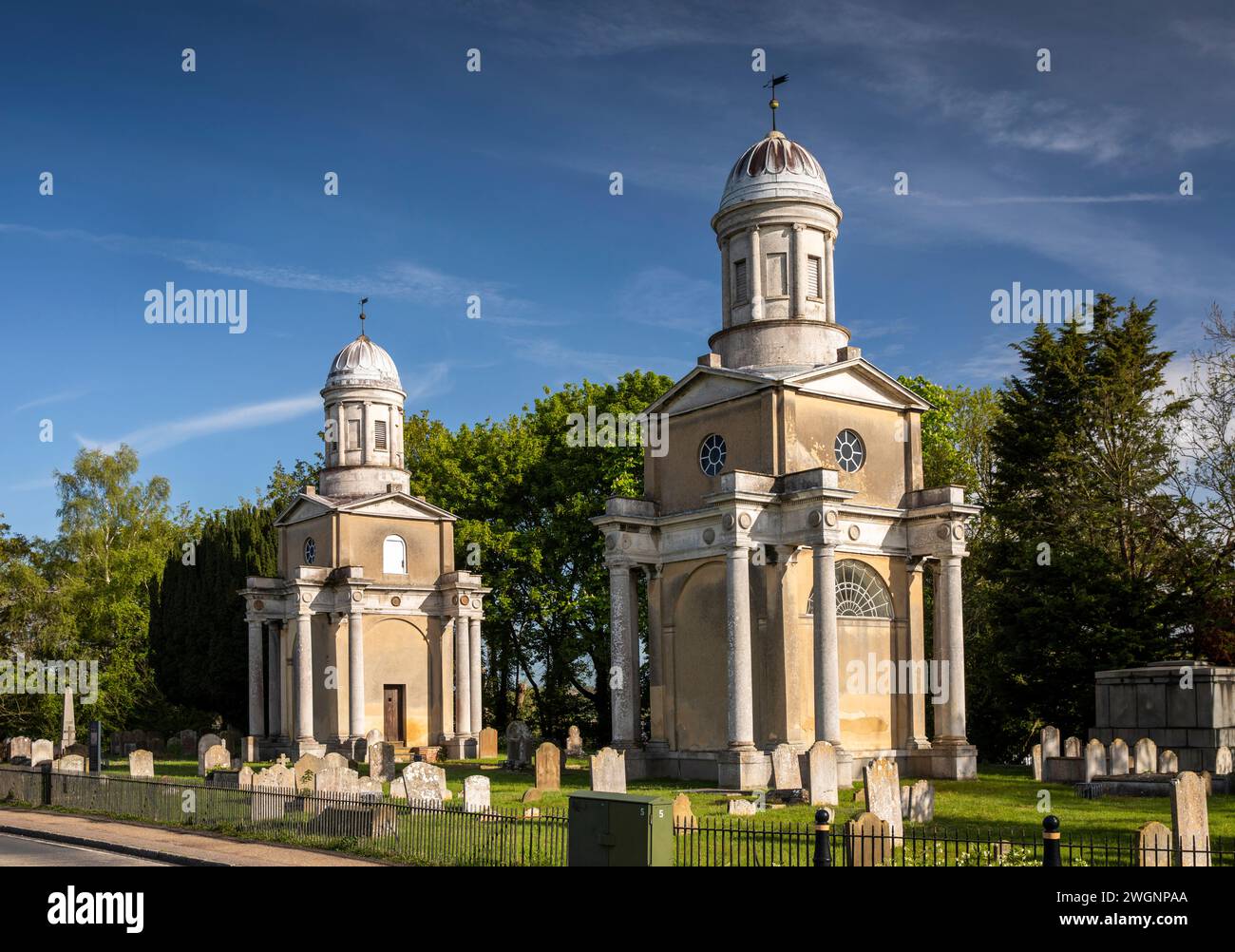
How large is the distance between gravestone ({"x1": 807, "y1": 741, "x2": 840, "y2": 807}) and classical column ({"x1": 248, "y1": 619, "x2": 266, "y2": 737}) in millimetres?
30945

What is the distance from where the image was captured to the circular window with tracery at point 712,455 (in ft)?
109

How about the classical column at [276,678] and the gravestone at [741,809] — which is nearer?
the gravestone at [741,809]

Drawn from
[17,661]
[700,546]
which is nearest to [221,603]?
[17,661]

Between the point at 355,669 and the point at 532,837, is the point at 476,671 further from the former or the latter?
the point at 532,837

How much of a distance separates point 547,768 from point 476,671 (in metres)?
21.6

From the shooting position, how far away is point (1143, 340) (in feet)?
142

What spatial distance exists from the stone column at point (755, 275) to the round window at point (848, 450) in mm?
4080

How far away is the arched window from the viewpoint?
50219mm

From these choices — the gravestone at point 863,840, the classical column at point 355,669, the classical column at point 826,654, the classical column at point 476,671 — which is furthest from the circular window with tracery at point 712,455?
the classical column at point 476,671

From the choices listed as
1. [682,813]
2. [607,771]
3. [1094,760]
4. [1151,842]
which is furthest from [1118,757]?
[1151,842]

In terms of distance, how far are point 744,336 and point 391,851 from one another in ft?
63.3

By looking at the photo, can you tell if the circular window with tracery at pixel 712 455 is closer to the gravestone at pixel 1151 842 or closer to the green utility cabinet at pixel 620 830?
the green utility cabinet at pixel 620 830

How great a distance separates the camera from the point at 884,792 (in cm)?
1955
